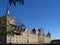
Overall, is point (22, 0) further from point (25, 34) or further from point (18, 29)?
point (25, 34)

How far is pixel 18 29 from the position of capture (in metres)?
39.1

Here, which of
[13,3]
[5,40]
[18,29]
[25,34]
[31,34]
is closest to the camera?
[13,3]

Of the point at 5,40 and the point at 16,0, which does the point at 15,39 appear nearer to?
the point at 5,40

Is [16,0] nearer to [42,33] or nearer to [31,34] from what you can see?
[31,34]

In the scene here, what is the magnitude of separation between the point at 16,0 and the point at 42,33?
4628 inches

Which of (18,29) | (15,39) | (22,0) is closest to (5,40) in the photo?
(15,39)

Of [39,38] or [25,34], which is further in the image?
[39,38]

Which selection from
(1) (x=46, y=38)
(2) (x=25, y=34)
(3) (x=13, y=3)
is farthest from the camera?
(1) (x=46, y=38)

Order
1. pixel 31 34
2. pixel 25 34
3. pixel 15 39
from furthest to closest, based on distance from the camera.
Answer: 1. pixel 31 34
2. pixel 25 34
3. pixel 15 39

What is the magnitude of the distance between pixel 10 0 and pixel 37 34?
11202 centimetres

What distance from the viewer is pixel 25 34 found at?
105312 mm

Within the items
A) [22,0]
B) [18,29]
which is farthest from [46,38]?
[22,0]

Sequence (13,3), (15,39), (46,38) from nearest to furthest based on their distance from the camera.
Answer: (13,3) < (15,39) < (46,38)

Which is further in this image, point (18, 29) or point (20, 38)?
point (20, 38)
